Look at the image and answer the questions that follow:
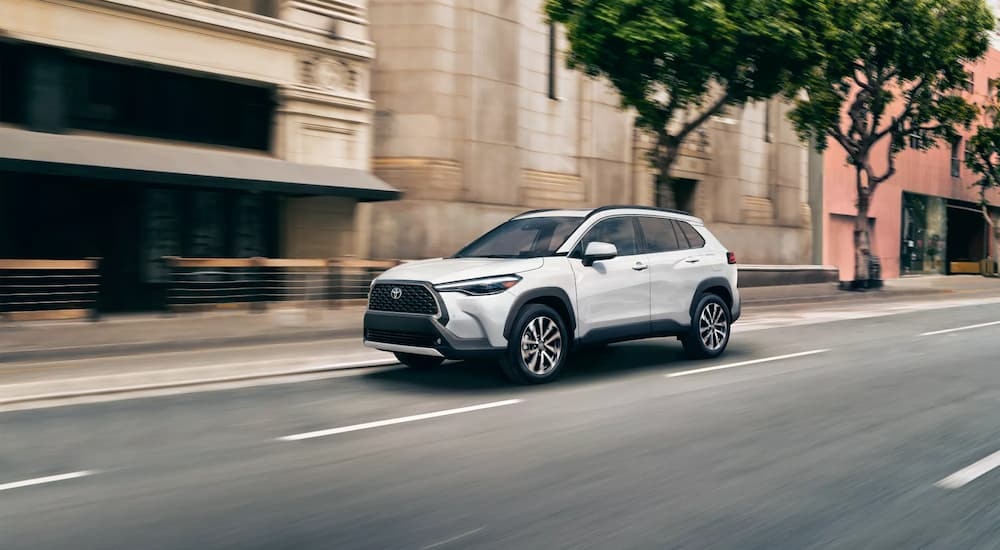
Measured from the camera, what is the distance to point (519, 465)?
5871 millimetres

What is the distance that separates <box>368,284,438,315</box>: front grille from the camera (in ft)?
28.1

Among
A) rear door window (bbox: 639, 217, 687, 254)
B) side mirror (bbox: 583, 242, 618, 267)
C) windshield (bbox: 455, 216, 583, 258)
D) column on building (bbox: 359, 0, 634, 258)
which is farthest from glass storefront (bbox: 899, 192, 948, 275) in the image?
side mirror (bbox: 583, 242, 618, 267)

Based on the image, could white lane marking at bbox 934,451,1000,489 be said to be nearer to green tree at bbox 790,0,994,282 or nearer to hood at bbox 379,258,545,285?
hood at bbox 379,258,545,285

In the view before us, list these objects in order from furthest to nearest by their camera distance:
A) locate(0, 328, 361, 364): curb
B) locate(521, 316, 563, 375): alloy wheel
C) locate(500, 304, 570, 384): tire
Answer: locate(0, 328, 361, 364): curb, locate(521, 316, 563, 375): alloy wheel, locate(500, 304, 570, 384): tire

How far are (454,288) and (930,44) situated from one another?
2132cm

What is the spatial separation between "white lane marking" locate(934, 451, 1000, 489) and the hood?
419cm

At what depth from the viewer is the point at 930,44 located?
82.2ft

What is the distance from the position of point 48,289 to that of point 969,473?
529 inches

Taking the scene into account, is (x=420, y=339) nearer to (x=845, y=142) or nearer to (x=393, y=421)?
(x=393, y=421)

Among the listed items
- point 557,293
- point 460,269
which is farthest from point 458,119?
point 460,269

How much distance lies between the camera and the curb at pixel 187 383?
27.5 feet

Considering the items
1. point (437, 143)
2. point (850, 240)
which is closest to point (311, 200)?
point (437, 143)

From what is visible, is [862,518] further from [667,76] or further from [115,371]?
[667,76]

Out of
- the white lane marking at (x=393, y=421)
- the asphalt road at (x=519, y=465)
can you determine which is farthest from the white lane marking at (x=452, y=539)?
the white lane marking at (x=393, y=421)
